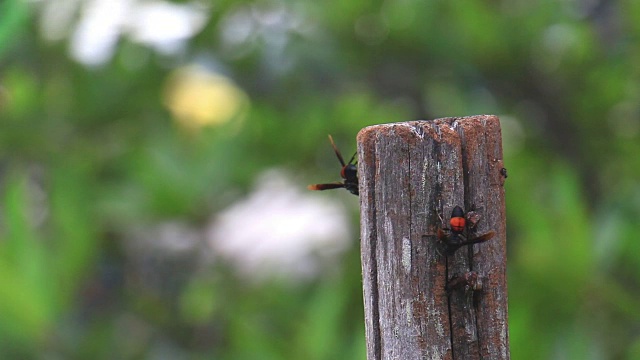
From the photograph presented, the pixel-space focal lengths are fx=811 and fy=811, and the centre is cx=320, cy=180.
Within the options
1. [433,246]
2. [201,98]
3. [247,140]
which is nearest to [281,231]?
[201,98]

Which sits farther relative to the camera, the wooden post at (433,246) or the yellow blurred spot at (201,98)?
the yellow blurred spot at (201,98)

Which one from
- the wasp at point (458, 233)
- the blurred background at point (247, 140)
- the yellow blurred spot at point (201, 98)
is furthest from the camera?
the yellow blurred spot at point (201, 98)

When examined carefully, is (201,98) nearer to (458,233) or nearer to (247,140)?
(247,140)

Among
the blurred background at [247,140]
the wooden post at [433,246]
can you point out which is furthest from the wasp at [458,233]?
the blurred background at [247,140]

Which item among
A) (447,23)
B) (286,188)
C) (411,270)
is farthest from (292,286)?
(411,270)

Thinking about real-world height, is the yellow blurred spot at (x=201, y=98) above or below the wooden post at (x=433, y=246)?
above

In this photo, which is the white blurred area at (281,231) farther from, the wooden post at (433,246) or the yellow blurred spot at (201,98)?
the wooden post at (433,246)
